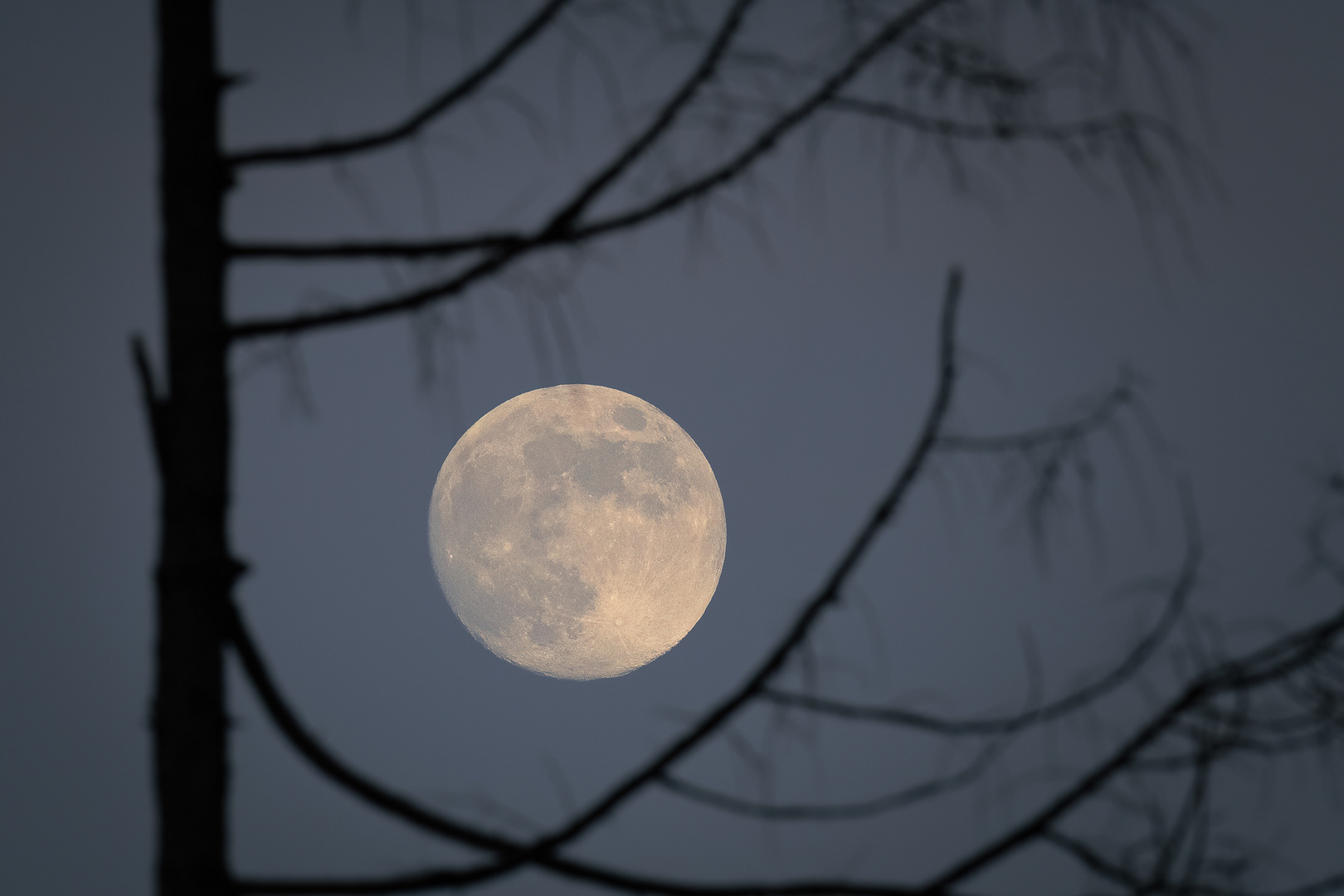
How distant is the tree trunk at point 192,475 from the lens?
1.31 meters

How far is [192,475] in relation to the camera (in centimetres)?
137

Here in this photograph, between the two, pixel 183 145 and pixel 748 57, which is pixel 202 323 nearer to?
pixel 183 145

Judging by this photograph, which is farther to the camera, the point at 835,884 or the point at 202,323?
the point at 202,323

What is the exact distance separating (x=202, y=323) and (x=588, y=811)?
0.85 meters

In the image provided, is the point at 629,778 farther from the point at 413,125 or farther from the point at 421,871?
the point at 413,125

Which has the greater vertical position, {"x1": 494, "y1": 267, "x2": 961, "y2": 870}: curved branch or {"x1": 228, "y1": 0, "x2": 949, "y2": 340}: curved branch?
{"x1": 228, "y1": 0, "x2": 949, "y2": 340}: curved branch

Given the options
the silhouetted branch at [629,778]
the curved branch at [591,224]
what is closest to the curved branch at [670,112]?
the curved branch at [591,224]

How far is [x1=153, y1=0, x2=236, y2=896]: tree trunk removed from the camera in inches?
51.6

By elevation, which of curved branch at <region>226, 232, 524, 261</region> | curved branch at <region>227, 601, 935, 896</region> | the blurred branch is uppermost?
curved branch at <region>226, 232, 524, 261</region>

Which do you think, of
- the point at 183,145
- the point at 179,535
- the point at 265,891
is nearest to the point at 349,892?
the point at 265,891

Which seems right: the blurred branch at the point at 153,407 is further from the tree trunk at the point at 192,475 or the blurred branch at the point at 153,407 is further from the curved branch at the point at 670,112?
the curved branch at the point at 670,112

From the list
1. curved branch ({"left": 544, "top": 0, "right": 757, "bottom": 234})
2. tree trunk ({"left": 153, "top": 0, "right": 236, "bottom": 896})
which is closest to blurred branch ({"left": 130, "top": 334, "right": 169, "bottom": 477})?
tree trunk ({"left": 153, "top": 0, "right": 236, "bottom": 896})

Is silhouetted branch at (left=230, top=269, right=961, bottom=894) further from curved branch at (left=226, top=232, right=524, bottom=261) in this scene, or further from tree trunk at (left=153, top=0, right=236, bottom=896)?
curved branch at (left=226, top=232, right=524, bottom=261)

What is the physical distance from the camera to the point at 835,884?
1.25 m
